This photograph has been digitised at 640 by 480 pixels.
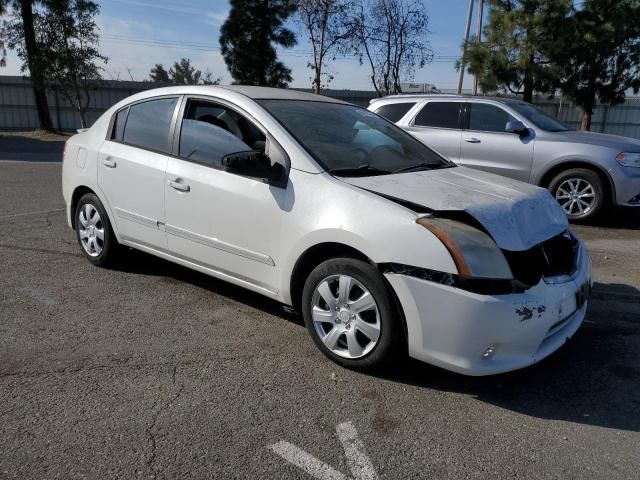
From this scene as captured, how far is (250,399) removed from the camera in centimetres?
311

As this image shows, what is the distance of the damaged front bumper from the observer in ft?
9.55

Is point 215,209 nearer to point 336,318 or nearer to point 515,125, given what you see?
point 336,318

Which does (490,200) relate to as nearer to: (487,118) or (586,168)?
(586,168)

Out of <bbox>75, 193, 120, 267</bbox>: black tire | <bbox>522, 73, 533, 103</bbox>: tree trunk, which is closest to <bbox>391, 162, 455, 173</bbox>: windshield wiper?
<bbox>75, 193, 120, 267</bbox>: black tire

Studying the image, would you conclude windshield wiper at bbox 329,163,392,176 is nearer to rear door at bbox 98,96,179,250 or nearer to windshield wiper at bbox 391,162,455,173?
windshield wiper at bbox 391,162,455,173

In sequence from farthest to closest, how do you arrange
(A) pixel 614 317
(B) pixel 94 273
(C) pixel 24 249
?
(C) pixel 24 249, (B) pixel 94 273, (A) pixel 614 317

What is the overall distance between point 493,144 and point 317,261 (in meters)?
5.67

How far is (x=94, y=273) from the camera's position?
518cm

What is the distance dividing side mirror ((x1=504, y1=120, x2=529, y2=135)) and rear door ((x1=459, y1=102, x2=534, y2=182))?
0.10m

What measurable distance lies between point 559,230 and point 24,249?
519cm

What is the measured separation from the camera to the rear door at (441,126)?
8.68 metres

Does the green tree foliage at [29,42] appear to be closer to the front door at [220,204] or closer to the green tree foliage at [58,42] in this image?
the green tree foliage at [58,42]

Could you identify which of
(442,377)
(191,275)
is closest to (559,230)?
(442,377)

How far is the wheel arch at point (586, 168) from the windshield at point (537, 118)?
67 cm
